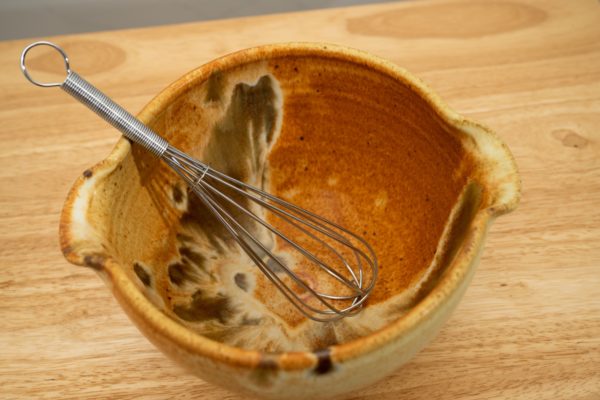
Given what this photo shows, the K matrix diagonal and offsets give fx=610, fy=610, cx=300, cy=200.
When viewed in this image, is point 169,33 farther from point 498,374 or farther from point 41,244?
point 498,374

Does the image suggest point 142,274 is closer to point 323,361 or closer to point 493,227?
point 323,361

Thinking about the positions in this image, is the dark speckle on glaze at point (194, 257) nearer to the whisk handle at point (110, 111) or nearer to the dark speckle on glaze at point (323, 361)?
the whisk handle at point (110, 111)

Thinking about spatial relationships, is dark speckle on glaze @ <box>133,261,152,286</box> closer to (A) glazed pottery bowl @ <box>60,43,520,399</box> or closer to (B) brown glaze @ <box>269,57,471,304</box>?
(A) glazed pottery bowl @ <box>60,43,520,399</box>

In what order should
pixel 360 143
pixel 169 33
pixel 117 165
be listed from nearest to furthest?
pixel 117 165
pixel 360 143
pixel 169 33

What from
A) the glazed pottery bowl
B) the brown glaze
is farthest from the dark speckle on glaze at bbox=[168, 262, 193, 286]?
the brown glaze

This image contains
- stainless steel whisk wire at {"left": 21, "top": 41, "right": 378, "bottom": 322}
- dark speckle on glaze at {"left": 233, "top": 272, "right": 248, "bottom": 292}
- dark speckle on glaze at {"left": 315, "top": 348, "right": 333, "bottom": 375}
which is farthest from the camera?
dark speckle on glaze at {"left": 233, "top": 272, "right": 248, "bottom": 292}

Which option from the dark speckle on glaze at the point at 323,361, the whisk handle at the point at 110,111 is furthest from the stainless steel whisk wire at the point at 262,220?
the dark speckle on glaze at the point at 323,361

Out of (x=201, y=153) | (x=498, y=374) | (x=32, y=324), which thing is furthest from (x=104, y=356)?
(x=498, y=374)
